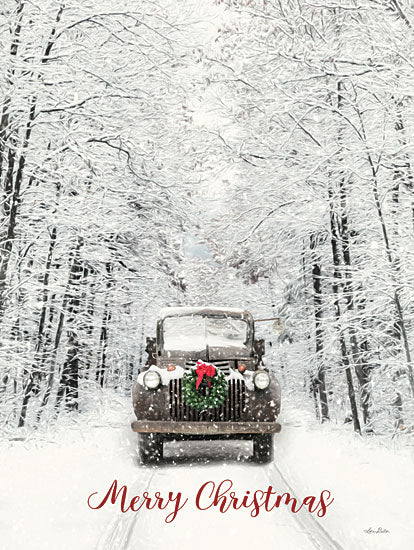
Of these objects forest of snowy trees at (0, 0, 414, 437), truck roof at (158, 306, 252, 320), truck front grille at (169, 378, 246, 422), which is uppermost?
forest of snowy trees at (0, 0, 414, 437)

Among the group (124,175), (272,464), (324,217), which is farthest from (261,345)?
(124,175)

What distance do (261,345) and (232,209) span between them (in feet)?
21.3

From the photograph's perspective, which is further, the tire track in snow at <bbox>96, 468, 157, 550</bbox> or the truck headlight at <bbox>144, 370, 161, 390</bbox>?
the truck headlight at <bbox>144, 370, 161, 390</bbox>

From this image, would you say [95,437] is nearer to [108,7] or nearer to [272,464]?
[272,464]

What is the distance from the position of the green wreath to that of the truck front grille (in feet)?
0.26

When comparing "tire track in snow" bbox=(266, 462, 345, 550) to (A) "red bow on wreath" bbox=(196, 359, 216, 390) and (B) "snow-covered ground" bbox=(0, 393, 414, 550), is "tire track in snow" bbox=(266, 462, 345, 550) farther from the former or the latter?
(A) "red bow on wreath" bbox=(196, 359, 216, 390)

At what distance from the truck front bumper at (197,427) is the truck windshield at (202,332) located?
150 centimetres

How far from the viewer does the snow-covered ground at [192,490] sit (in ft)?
11.9

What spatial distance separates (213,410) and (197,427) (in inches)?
13.2

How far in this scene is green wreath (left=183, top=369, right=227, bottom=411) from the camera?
6039 millimetres
